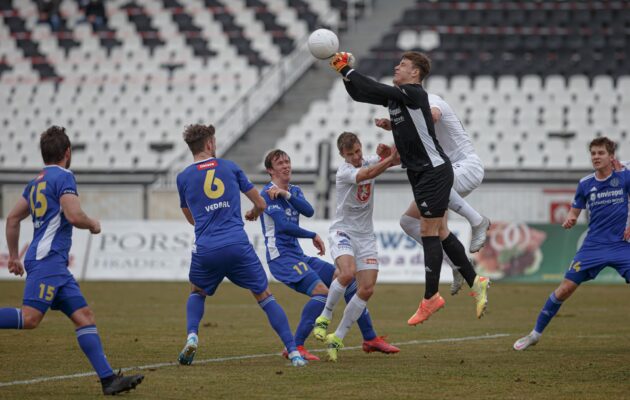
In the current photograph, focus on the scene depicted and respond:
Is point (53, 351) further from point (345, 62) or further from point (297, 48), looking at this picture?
point (297, 48)

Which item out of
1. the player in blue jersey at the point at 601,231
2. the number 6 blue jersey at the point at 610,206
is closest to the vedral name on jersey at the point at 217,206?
the player in blue jersey at the point at 601,231

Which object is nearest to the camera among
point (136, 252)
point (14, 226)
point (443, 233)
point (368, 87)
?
point (14, 226)

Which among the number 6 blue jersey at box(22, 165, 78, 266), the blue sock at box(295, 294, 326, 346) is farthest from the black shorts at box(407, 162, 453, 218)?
the number 6 blue jersey at box(22, 165, 78, 266)

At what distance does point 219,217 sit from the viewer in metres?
9.52

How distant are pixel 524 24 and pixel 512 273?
42.6 ft

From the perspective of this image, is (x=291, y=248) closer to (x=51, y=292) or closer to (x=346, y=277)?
(x=346, y=277)

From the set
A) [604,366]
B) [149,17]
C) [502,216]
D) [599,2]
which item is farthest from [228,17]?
[604,366]

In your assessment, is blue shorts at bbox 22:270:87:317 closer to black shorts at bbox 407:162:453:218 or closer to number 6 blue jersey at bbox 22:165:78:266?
number 6 blue jersey at bbox 22:165:78:266

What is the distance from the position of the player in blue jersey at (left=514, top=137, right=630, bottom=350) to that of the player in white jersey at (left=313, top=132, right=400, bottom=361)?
193cm

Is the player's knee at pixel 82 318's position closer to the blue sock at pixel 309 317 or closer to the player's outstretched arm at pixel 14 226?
the player's outstretched arm at pixel 14 226

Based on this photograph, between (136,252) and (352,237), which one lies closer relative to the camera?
(352,237)

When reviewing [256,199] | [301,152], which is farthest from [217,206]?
[301,152]

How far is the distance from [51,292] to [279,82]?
26851 millimetres

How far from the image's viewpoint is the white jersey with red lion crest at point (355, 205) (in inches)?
422
